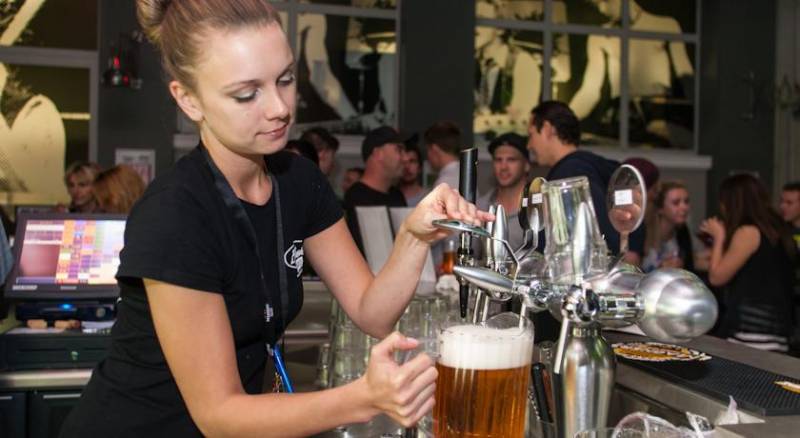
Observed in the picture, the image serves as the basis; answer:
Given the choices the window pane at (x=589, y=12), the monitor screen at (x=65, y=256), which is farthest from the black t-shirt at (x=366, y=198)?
the window pane at (x=589, y=12)

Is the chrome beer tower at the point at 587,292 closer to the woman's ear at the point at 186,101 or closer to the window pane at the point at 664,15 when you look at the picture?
the woman's ear at the point at 186,101

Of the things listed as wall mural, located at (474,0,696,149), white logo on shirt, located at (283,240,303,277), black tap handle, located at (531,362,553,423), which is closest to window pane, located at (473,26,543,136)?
wall mural, located at (474,0,696,149)

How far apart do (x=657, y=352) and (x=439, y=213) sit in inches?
20.9

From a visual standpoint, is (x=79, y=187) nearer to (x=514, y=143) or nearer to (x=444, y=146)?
(x=444, y=146)

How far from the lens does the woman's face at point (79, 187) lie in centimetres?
493

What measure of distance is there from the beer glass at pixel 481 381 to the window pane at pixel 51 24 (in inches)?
277

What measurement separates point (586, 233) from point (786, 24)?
860cm

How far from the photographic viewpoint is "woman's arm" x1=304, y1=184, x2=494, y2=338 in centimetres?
123

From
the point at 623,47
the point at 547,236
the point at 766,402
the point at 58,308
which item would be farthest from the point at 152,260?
the point at 623,47

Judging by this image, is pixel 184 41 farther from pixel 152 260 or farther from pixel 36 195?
pixel 36 195

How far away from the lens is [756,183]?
399 centimetres

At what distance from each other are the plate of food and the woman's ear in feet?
2.61

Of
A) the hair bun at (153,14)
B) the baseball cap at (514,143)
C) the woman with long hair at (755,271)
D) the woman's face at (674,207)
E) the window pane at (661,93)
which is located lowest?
the woman with long hair at (755,271)

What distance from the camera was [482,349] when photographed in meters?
0.98
